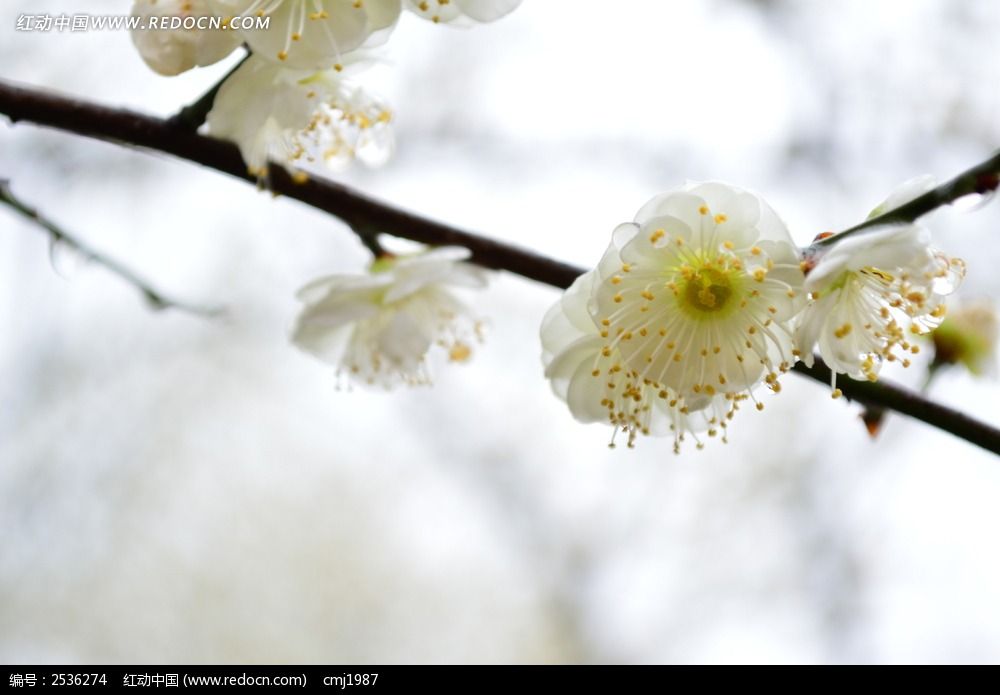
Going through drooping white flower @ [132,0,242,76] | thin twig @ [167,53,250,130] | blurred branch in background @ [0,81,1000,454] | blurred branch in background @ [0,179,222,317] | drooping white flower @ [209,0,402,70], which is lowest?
blurred branch in background @ [0,179,222,317]

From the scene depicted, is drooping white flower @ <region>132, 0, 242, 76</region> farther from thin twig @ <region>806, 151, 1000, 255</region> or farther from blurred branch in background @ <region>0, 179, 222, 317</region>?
thin twig @ <region>806, 151, 1000, 255</region>

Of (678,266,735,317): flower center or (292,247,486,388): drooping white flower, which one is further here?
(292,247,486,388): drooping white flower

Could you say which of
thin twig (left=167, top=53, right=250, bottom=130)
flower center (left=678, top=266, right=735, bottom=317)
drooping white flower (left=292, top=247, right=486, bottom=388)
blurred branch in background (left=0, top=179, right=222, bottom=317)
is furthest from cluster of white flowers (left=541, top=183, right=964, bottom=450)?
blurred branch in background (left=0, top=179, right=222, bottom=317)

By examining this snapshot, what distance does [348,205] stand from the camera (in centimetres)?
55

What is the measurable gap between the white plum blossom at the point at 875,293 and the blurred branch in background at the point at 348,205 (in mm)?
22

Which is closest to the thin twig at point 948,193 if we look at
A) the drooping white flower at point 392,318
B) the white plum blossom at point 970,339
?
the drooping white flower at point 392,318

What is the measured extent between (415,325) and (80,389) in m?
2.39

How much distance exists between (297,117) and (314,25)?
0.24 ft

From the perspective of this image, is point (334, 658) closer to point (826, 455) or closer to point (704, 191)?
point (826, 455)

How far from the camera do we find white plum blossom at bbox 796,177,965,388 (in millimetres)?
407

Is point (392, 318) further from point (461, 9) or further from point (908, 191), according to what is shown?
point (908, 191)

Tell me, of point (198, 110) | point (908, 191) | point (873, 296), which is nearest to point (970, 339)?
point (873, 296)
